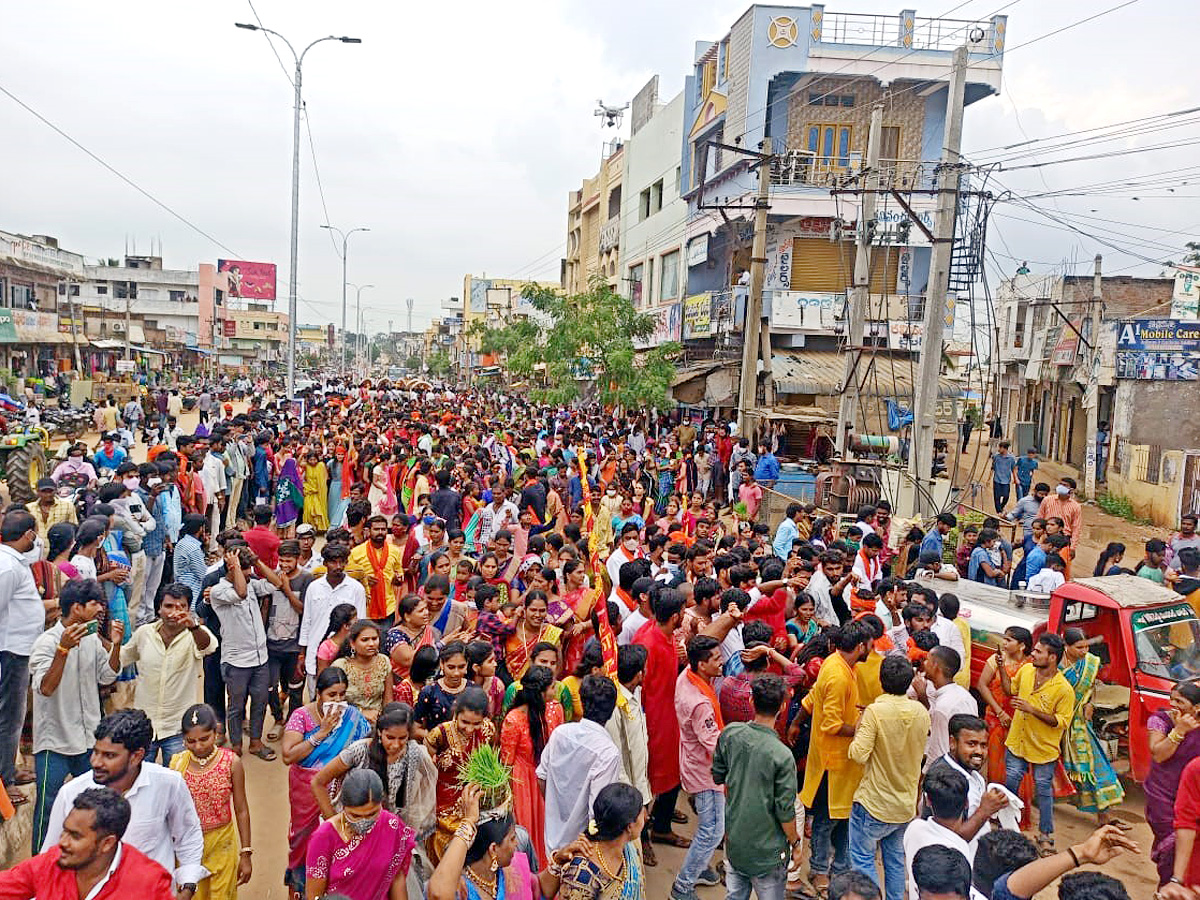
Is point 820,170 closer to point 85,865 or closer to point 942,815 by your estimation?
point 942,815

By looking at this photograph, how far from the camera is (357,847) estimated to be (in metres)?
3.30

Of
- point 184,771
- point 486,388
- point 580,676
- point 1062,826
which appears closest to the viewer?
point 184,771

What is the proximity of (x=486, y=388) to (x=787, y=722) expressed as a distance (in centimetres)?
5393

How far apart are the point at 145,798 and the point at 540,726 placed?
176cm

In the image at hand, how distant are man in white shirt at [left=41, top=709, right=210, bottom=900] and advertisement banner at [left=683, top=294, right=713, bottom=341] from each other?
74.9ft

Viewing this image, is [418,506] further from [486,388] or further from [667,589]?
[486,388]

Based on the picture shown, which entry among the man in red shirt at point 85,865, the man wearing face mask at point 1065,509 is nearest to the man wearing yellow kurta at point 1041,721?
the man in red shirt at point 85,865

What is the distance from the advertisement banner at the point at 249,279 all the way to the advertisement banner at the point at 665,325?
55.6 meters

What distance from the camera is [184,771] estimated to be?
3.88 metres

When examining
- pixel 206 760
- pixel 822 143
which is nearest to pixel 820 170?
pixel 822 143

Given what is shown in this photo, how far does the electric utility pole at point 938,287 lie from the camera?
12188 millimetres

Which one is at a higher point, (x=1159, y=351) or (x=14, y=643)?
(x=1159, y=351)

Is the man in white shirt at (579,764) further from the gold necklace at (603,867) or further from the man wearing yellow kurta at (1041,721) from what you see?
the man wearing yellow kurta at (1041,721)

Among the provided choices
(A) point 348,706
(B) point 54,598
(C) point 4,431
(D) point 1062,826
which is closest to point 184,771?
(A) point 348,706
